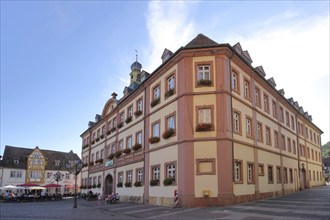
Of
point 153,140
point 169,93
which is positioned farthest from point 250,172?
point 169,93

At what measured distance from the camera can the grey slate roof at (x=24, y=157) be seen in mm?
63969

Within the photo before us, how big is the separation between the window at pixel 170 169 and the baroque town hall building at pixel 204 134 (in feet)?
0.24

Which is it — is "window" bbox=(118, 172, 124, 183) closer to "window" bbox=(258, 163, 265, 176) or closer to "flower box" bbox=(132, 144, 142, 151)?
"flower box" bbox=(132, 144, 142, 151)

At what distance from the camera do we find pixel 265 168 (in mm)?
27812

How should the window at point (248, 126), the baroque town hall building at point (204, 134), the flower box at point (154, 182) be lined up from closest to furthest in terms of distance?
the baroque town hall building at point (204, 134), the flower box at point (154, 182), the window at point (248, 126)

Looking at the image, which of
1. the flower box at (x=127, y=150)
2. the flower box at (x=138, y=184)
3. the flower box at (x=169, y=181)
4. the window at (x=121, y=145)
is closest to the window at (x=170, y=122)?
the flower box at (x=169, y=181)

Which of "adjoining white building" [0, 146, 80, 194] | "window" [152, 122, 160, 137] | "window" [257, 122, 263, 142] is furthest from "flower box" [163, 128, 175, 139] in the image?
"adjoining white building" [0, 146, 80, 194]

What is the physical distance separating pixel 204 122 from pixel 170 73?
557 centimetres

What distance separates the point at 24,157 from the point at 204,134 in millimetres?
55680

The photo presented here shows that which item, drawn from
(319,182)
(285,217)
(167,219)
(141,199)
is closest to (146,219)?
(167,219)

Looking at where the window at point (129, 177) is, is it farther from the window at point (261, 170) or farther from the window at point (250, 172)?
the window at point (261, 170)

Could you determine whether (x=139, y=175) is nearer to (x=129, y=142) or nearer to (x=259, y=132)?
(x=129, y=142)

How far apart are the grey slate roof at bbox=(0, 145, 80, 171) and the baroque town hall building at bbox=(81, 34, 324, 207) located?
36291mm

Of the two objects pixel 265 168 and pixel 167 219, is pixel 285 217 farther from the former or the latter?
pixel 265 168
